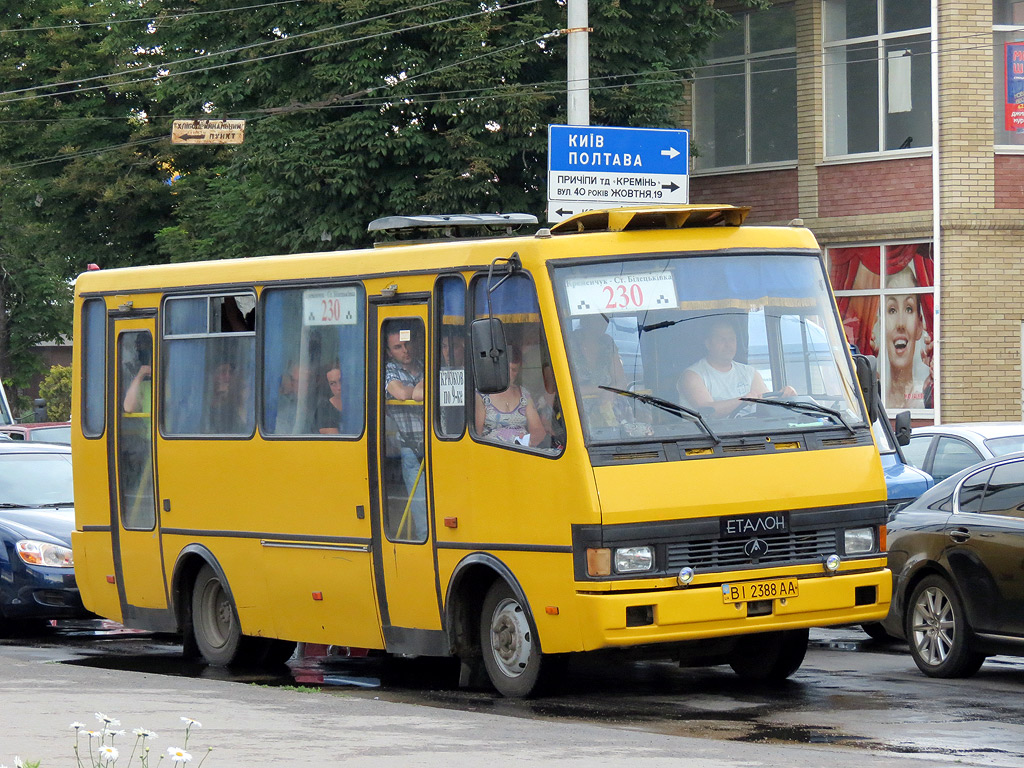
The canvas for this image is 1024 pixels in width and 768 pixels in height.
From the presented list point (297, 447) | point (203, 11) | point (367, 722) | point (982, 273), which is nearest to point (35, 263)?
point (203, 11)

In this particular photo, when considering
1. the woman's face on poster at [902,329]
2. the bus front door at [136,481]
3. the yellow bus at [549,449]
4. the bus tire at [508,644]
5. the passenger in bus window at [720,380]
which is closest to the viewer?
the yellow bus at [549,449]

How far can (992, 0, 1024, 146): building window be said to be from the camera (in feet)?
86.6

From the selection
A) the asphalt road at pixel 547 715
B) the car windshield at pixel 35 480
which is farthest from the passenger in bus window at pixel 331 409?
the car windshield at pixel 35 480

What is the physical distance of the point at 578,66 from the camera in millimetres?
17906

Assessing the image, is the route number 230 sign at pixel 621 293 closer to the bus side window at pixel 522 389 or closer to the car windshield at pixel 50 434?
the bus side window at pixel 522 389

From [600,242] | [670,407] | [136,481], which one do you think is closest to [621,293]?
[600,242]

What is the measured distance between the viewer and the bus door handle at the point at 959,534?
1107 cm

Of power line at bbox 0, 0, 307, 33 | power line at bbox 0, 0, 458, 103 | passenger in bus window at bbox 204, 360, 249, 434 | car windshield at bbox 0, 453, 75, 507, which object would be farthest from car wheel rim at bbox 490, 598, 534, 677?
power line at bbox 0, 0, 307, 33

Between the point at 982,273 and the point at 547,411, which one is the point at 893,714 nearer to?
the point at 547,411

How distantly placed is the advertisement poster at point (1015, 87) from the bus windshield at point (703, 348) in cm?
1694

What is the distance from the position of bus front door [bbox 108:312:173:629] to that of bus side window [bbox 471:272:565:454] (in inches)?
144

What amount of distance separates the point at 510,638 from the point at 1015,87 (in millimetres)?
18409

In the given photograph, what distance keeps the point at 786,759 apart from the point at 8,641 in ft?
29.3

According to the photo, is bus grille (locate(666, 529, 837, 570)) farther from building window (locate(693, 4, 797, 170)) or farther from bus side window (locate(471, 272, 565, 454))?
building window (locate(693, 4, 797, 170))
